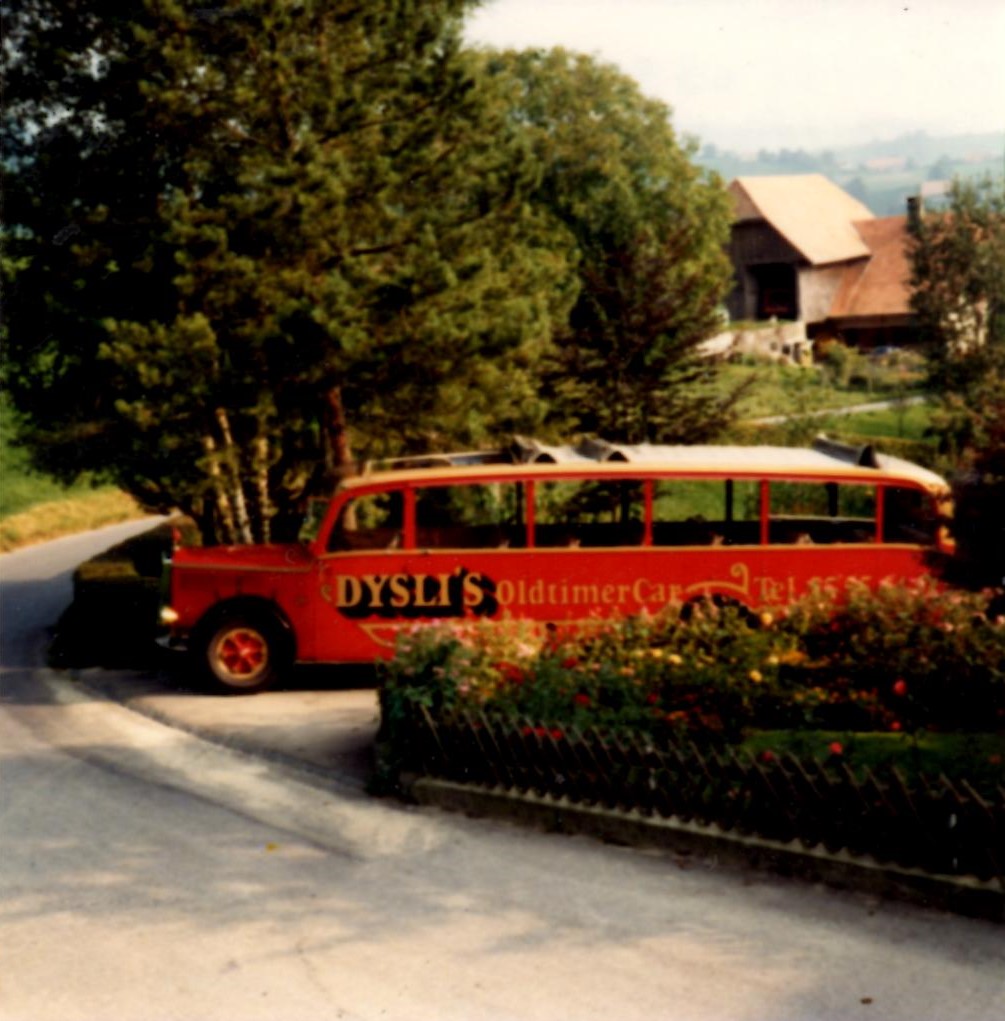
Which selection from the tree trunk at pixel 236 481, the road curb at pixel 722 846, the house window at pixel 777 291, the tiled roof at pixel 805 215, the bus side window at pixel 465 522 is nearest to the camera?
the road curb at pixel 722 846

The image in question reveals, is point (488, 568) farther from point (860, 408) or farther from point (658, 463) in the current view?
point (860, 408)

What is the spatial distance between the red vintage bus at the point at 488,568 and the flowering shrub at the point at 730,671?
7.51ft

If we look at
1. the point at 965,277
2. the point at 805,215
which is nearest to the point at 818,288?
the point at 805,215

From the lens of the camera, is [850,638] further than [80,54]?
No

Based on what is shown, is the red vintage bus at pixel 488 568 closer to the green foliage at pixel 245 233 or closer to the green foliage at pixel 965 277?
the green foliage at pixel 245 233

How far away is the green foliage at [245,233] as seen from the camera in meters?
17.8

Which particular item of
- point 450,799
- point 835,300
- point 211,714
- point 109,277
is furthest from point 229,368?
point 835,300

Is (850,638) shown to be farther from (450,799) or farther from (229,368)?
(229,368)

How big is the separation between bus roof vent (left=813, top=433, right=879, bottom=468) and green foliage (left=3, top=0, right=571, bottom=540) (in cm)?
483

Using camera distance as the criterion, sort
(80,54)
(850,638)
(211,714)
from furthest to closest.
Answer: (80,54) < (211,714) < (850,638)

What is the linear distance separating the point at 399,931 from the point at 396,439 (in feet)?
42.5

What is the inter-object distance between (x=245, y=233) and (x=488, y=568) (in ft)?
22.0

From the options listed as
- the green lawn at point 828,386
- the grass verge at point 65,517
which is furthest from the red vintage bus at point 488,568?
the green lawn at point 828,386

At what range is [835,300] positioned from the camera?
211 feet
